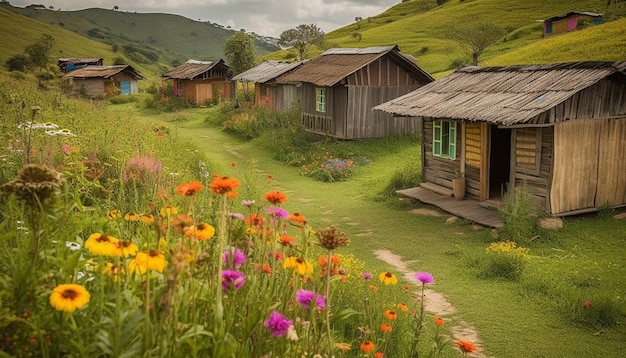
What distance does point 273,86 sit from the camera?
90.0 ft

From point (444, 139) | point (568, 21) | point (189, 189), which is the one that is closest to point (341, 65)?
point (444, 139)

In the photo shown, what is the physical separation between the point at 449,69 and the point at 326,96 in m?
20.3

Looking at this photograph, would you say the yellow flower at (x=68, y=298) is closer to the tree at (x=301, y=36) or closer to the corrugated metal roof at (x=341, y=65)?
the corrugated metal roof at (x=341, y=65)

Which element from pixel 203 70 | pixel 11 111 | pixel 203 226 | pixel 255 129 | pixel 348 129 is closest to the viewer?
pixel 203 226

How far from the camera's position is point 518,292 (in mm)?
7758

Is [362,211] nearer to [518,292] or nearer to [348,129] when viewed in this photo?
[518,292]

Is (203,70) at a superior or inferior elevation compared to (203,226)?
superior

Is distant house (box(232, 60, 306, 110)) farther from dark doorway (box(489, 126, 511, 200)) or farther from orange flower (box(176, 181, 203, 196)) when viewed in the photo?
orange flower (box(176, 181, 203, 196))

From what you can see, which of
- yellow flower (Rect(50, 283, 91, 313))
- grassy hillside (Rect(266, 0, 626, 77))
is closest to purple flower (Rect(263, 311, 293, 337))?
yellow flower (Rect(50, 283, 91, 313))

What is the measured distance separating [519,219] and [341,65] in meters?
12.1

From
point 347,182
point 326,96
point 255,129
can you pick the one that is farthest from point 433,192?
point 255,129

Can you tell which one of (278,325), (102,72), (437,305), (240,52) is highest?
(240,52)

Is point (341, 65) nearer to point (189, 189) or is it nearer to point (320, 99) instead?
point (320, 99)

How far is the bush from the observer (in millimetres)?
9906
